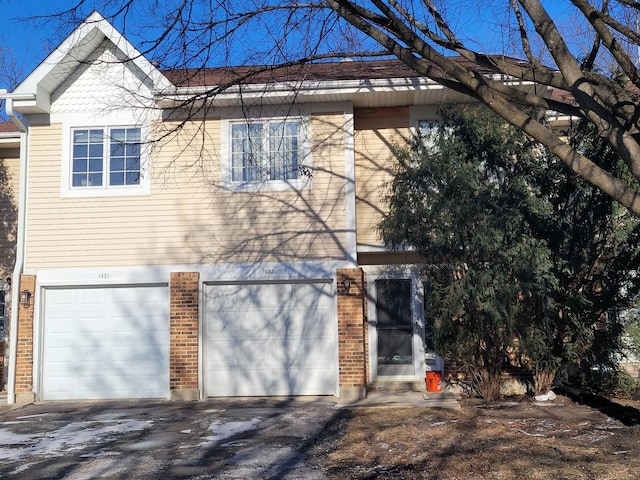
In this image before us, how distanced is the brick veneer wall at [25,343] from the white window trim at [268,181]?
12.4 ft

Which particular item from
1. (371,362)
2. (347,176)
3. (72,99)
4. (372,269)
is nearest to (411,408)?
(371,362)

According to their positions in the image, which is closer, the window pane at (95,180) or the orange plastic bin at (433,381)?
the orange plastic bin at (433,381)

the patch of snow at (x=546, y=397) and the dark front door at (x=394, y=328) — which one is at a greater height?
the dark front door at (x=394, y=328)

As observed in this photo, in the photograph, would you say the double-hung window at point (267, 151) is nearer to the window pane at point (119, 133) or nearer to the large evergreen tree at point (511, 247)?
the window pane at point (119, 133)

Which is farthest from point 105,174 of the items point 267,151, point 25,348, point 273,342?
point 273,342

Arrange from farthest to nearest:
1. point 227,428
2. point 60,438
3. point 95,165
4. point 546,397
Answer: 1. point 95,165
2. point 546,397
3. point 227,428
4. point 60,438

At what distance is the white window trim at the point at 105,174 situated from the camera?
11.8m

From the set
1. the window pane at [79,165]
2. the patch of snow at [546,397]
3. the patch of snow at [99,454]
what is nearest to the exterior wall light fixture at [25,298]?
the window pane at [79,165]

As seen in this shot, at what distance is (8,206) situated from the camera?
13703 mm

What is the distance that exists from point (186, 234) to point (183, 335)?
5.69 feet

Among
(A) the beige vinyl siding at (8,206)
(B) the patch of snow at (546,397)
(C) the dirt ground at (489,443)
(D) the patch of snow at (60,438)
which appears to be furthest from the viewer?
(A) the beige vinyl siding at (8,206)

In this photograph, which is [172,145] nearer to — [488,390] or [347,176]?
[347,176]

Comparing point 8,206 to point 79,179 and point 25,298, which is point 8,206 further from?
point 25,298

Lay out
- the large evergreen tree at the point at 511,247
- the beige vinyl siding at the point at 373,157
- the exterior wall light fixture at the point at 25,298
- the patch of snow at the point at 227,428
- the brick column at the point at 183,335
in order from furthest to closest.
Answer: the beige vinyl siding at the point at 373,157
the exterior wall light fixture at the point at 25,298
the brick column at the point at 183,335
the large evergreen tree at the point at 511,247
the patch of snow at the point at 227,428
